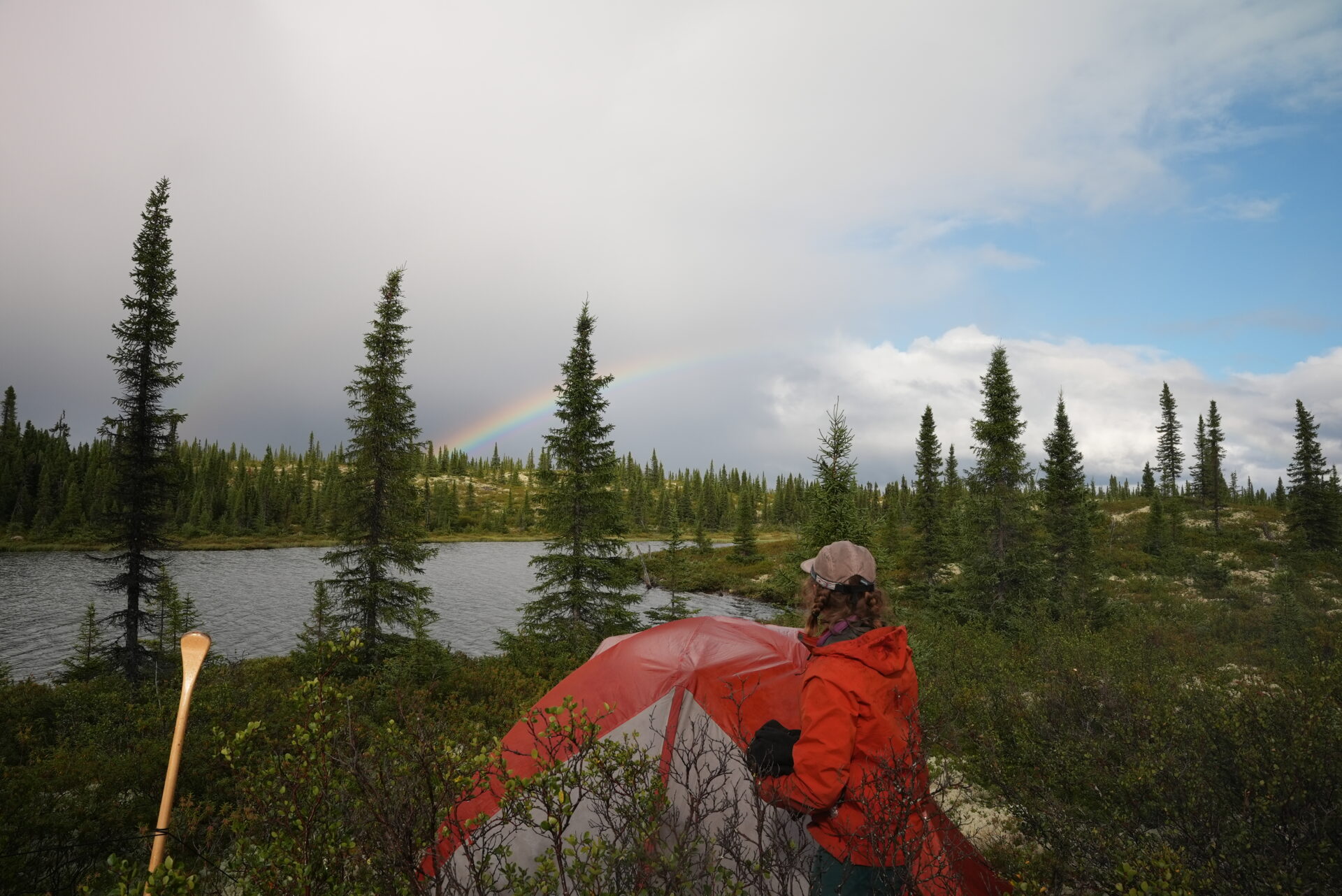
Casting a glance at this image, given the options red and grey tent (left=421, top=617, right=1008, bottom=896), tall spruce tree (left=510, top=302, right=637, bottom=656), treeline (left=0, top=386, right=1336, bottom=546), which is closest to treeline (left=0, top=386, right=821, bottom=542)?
treeline (left=0, top=386, right=1336, bottom=546)

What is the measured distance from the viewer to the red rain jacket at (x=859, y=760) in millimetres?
2977

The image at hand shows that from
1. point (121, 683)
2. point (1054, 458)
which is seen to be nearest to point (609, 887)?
point (121, 683)

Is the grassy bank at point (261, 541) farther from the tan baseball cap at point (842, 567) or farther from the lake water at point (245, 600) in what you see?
the tan baseball cap at point (842, 567)

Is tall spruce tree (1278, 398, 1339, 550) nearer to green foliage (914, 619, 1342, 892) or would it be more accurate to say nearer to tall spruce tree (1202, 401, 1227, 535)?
tall spruce tree (1202, 401, 1227, 535)

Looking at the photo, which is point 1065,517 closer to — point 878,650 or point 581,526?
point 581,526

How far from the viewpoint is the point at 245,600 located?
32344 mm

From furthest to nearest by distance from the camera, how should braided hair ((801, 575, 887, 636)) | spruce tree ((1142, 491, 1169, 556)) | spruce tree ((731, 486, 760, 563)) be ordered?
1. spruce tree ((731, 486, 760, 563))
2. spruce tree ((1142, 491, 1169, 556))
3. braided hair ((801, 575, 887, 636))

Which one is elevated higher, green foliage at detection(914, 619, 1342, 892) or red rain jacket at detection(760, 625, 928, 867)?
red rain jacket at detection(760, 625, 928, 867)

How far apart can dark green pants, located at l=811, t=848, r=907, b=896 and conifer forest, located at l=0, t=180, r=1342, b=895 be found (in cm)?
61

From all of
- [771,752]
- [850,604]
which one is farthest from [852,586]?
[771,752]

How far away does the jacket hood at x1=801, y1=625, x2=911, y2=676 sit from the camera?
3.23 meters

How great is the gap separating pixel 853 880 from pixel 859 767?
59 centimetres

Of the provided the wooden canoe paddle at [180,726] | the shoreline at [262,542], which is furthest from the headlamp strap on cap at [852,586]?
the shoreline at [262,542]

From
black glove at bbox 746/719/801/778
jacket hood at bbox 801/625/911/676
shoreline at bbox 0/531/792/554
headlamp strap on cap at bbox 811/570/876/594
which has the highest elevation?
headlamp strap on cap at bbox 811/570/876/594
